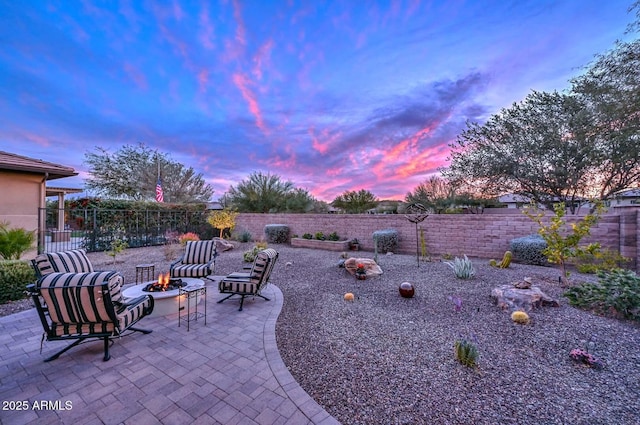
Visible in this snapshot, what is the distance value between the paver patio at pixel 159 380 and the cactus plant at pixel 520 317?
10.8 feet

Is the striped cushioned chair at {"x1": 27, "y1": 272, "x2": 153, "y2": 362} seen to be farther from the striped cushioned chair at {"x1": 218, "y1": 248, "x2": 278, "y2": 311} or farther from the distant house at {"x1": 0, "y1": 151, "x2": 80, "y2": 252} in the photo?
the distant house at {"x1": 0, "y1": 151, "x2": 80, "y2": 252}

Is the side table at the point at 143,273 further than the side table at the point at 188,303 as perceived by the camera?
Yes

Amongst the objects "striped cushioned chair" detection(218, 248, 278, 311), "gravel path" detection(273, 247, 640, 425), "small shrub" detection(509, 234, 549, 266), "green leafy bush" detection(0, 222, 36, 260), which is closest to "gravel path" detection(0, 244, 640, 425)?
"gravel path" detection(273, 247, 640, 425)

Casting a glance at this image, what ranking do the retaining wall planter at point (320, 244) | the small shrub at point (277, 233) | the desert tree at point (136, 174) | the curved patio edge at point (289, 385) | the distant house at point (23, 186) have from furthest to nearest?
the desert tree at point (136, 174)
the small shrub at point (277, 233)
the retaining wall planter at point (320, 244)
the distant house at point (23, 186)
the curved patio edge at point (289, 385)

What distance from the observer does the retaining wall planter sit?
11.1 metres

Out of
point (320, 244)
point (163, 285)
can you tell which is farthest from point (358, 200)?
point (163, 285)

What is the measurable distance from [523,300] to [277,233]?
10.7 metres

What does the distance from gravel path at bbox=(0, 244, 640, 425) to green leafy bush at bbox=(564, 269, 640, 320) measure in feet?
0.73

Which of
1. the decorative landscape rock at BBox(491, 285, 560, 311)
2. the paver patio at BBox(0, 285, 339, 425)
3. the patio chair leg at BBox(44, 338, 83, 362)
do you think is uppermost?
the decorative landscape rock at BBox(491, 285, 560, 311)

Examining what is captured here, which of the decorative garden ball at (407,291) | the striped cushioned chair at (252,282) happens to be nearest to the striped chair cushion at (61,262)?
the striped cushioned chair at (252,282)

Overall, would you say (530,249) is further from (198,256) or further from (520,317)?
(198,256)

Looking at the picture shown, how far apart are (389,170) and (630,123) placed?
9052 millimetres

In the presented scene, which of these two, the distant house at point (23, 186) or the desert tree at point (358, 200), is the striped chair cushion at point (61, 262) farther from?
the desert tree at point (358, 200)

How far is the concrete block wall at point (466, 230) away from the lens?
691 centimetres
